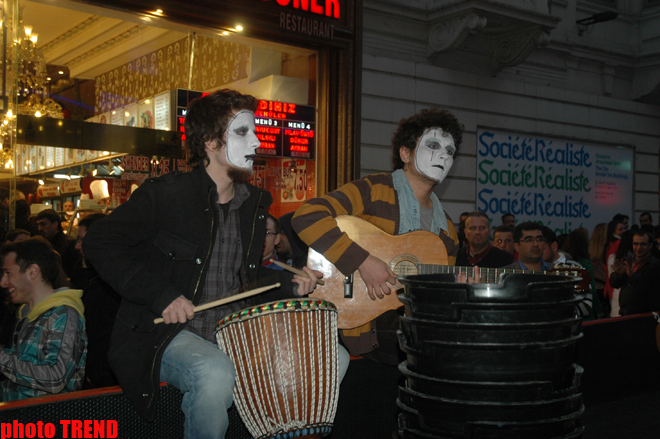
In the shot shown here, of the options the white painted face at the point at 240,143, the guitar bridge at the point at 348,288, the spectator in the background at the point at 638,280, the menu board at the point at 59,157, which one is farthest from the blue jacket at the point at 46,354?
the menu board at the point at 59,157

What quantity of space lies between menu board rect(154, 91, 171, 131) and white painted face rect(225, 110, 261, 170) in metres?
5.39

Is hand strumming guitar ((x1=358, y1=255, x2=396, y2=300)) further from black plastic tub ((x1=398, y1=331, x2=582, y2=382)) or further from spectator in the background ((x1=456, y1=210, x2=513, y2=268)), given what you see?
spectator in the background ((x1=456, y1=210, x2=513, y2=268))

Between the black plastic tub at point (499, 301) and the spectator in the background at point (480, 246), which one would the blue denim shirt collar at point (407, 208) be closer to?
the black plastic tub at point (499, 301)

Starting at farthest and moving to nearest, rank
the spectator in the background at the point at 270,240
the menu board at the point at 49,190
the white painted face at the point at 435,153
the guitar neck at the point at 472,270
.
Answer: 1. the menu board at the point at 49,190
2. the spectator in the background at the point at 270,240
3. the white painted face at the point at 435,153
4. the guitar neck at the point at 472,270

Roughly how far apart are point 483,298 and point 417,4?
856 centimetres

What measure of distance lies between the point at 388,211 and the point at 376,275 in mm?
527

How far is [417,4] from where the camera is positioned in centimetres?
969

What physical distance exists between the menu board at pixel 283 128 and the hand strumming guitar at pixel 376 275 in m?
5.07

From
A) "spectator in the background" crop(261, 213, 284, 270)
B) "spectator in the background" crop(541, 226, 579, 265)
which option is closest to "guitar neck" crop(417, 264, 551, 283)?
"spectator in the background" crop(261, 213, 284, 270)

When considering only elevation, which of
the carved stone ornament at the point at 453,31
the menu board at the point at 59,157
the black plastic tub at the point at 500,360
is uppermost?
the carved stone ornament at the point at 453,31

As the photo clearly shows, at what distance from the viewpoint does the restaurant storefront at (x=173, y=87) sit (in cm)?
741

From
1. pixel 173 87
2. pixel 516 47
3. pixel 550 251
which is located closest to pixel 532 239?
pixel 550 251

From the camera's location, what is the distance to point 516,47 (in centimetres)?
1018

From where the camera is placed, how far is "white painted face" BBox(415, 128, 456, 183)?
12.5ft
